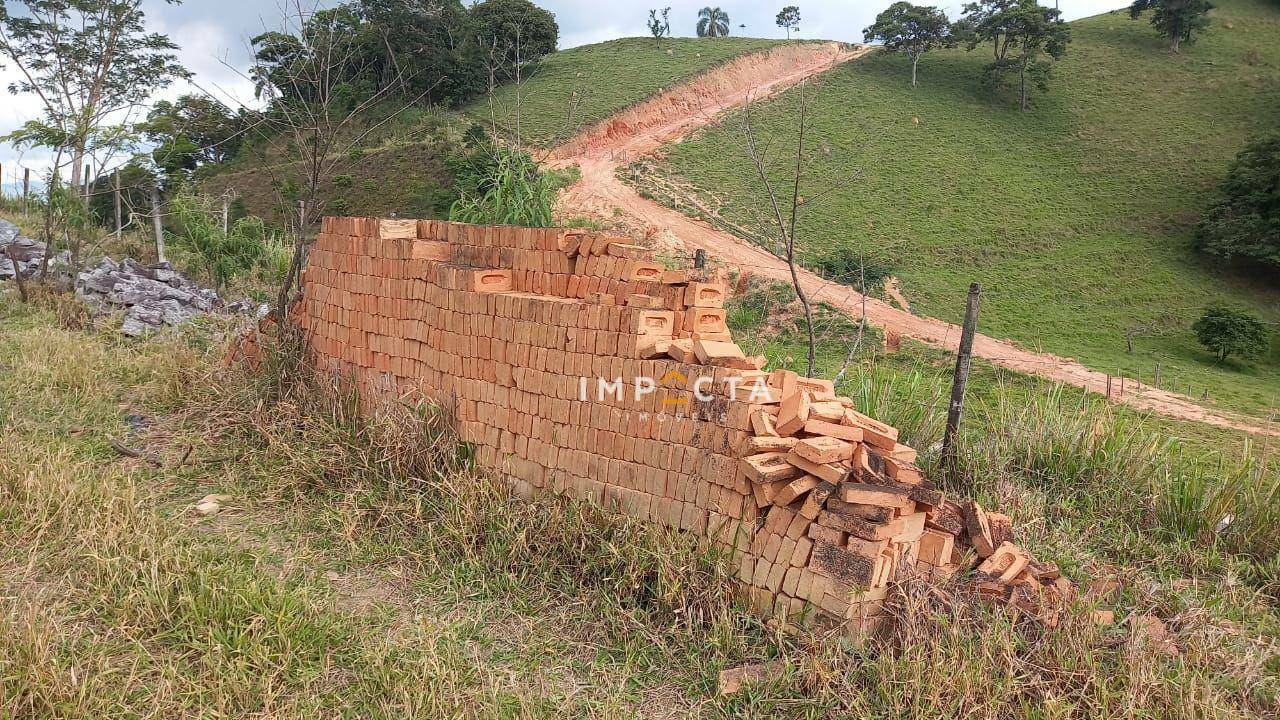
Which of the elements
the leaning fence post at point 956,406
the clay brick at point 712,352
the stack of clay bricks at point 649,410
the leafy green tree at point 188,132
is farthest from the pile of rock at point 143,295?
the leaning fence post at point 956,406

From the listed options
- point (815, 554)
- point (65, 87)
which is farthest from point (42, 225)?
point (815, 554)

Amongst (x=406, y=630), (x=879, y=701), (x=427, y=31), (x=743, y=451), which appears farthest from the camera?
(x=427, y=31)

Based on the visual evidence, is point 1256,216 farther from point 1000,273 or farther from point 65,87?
point 65,87

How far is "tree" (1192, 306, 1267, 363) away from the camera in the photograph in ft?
53.8

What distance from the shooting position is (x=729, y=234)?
23078 mm

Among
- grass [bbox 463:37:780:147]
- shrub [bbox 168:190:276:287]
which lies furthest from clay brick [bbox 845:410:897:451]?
grass [bbox 463:37:780:147]

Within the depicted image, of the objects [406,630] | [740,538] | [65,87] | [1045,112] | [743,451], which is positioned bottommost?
[406,630]

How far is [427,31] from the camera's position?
28531mm

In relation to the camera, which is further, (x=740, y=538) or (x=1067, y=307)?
(x=1067, y=307)

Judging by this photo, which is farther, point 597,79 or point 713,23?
point 713,23

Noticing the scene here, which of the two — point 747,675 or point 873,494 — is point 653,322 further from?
point 747,675

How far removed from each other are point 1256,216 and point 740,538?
998 inches

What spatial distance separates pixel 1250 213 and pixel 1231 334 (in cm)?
836

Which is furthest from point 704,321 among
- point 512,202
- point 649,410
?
point 512,202
